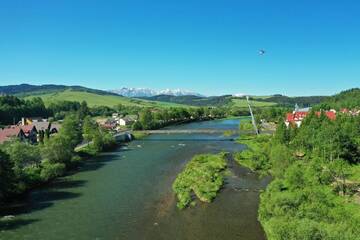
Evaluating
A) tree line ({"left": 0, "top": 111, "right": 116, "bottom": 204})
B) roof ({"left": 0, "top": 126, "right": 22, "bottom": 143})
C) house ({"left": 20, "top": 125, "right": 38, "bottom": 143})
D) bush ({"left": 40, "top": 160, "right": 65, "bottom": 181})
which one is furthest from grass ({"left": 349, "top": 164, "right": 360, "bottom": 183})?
house ({"left": 20, "top": 125, "right": 38, "bottom": 143})

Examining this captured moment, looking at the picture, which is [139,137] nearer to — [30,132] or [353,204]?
[30,132]

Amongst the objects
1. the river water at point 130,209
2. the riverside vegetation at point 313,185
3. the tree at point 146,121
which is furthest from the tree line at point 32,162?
the tree at point 146,121

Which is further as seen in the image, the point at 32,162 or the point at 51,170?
the point at 32,162

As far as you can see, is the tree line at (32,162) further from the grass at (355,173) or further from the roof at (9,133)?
the grass at (355,173)

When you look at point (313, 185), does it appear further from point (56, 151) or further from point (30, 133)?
point (30, 133)

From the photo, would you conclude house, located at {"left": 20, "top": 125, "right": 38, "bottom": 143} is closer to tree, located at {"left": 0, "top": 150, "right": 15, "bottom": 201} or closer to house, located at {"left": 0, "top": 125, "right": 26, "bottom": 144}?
house, located at {"left": 0, "top": 125, "right": 26, "bottom": 144}

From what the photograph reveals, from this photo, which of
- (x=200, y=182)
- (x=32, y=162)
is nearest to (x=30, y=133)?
(x=32, y=162)
